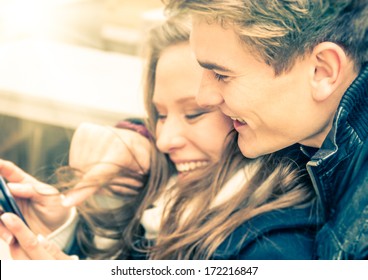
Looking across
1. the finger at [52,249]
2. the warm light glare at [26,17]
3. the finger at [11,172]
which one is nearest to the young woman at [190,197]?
the finger at [52,249]

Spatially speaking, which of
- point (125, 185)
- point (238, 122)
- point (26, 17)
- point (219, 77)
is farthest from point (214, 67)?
point (26, 17)

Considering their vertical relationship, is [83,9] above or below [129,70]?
above

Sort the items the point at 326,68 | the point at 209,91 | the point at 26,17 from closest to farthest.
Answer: the point at 326,68 < the point at 209,91 < the point at 26,17

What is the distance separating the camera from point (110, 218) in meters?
1.31

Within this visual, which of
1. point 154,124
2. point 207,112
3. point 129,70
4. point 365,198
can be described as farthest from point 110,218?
point 365,198

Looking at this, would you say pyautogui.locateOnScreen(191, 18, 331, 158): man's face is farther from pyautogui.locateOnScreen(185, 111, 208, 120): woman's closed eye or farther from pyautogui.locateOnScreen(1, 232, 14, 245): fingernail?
pyautogui.locateOnScreen(1, 232, 14, 245): fingernail

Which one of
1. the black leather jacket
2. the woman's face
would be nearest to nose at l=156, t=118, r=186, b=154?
the woman's face

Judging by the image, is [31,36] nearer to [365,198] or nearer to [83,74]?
[83,74]

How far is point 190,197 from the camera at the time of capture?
120 cm

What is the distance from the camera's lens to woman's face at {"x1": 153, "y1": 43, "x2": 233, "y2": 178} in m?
1.12

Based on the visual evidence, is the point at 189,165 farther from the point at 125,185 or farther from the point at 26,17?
the point at 26,17

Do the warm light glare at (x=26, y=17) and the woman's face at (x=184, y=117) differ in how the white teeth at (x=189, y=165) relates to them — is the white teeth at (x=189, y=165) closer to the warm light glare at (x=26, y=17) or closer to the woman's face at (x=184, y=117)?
the woman's face at (x=184, y=117)

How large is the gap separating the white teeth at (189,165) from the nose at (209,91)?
0.17 metres
